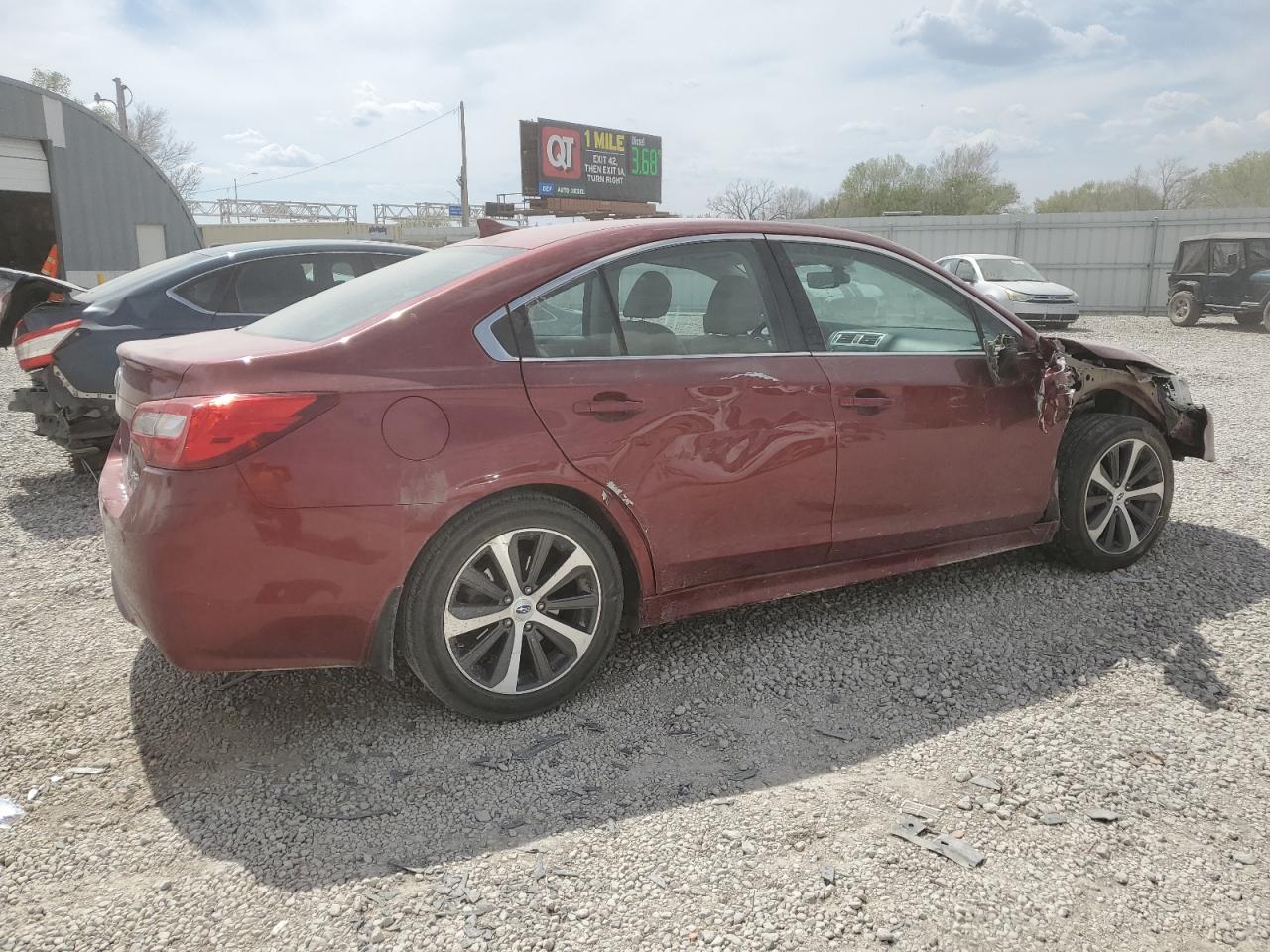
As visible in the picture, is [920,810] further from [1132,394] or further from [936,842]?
[1132,394]

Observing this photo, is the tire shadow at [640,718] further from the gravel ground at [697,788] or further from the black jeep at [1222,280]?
the black jeep at [1222,280]

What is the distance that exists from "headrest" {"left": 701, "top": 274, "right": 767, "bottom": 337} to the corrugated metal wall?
A: 25.8 m

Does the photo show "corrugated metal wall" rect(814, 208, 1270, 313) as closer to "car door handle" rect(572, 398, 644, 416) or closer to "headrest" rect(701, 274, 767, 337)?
"headrest" rect(701, 274, 767, 337)

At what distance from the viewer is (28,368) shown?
600cm

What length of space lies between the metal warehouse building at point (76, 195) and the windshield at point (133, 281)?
16487 millimetres

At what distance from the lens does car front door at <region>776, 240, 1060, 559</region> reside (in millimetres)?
3666

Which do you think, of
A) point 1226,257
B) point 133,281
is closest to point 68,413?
point 133,281

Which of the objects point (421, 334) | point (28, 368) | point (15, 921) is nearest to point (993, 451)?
point (421, 334)

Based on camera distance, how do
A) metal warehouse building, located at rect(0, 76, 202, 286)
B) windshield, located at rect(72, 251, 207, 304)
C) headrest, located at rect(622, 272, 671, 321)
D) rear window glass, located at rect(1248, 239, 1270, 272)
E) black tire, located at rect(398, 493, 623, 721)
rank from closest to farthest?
black tire, located at rect(398, 493, 623, 721), headrest, located at rect(622, 272, 671, 321), windshield, located at rect(72, 251, 207, 304), rear window glass, located at rect(1248, 239, 1270, 272), metal warehouse building, located at rect(0, 76, 202, 286)

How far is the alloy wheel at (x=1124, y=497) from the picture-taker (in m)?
4.43

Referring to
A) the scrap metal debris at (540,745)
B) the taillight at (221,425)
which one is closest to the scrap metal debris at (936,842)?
the scrap metal debris at (540,745)

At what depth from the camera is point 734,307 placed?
140 inches

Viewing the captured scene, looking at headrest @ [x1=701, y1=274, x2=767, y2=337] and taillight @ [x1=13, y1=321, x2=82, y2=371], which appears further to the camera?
taillight @ [x1=13, y1=321, x2=82, y2=371]

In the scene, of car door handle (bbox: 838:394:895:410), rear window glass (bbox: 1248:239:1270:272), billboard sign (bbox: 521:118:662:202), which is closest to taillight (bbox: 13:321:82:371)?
car door handle (bbox: 838:394:895:410)
